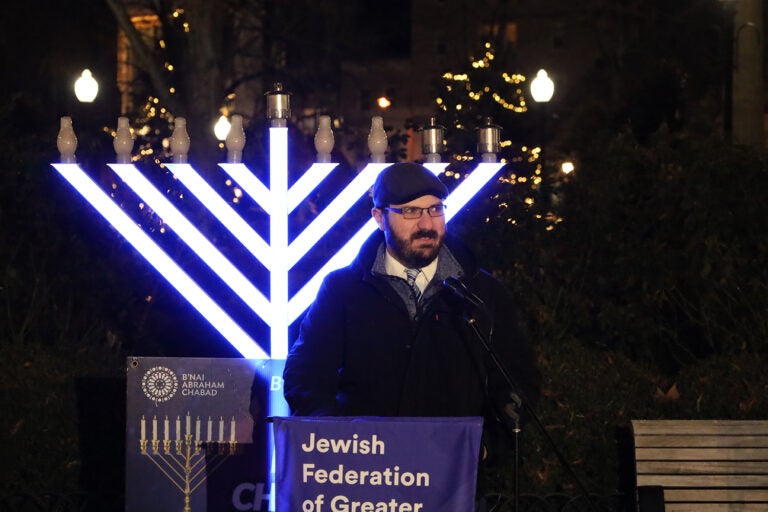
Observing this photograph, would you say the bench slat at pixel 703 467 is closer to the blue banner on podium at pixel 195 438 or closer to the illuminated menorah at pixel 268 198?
the illuminated menorah at pixel 268 198

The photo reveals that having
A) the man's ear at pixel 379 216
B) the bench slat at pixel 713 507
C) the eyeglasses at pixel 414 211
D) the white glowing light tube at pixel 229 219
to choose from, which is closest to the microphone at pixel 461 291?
the eyeglasses at pixel 414 211

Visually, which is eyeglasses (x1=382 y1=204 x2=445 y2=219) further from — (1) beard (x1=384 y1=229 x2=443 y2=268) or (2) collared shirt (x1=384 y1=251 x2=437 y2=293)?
(2) collared shirt (x1=384 y1=251 x2=437 y2=293)

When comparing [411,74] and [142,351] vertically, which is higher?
[411,74]

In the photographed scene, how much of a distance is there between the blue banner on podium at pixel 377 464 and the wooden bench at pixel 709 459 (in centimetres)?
203

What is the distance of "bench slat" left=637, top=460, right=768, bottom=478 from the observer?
527 centimetres

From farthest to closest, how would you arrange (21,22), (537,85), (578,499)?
1. (21,22)
2. (537,85)
3. (578,499)

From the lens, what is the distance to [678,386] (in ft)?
18.4

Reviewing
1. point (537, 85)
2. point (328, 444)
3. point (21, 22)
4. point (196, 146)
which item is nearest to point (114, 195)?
point (196, 146)

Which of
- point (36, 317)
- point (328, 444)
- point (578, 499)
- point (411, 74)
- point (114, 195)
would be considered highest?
point (411, 74)

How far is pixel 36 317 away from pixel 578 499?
4.09 m

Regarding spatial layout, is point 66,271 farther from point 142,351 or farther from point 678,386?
point 678,386

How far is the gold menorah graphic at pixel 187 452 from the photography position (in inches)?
194

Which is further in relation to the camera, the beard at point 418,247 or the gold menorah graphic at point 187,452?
the gold menorah graphic at point 187,452

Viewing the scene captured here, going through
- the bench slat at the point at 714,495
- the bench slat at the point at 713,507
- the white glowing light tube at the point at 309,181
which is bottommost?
the bench slat at the point at 713,507
